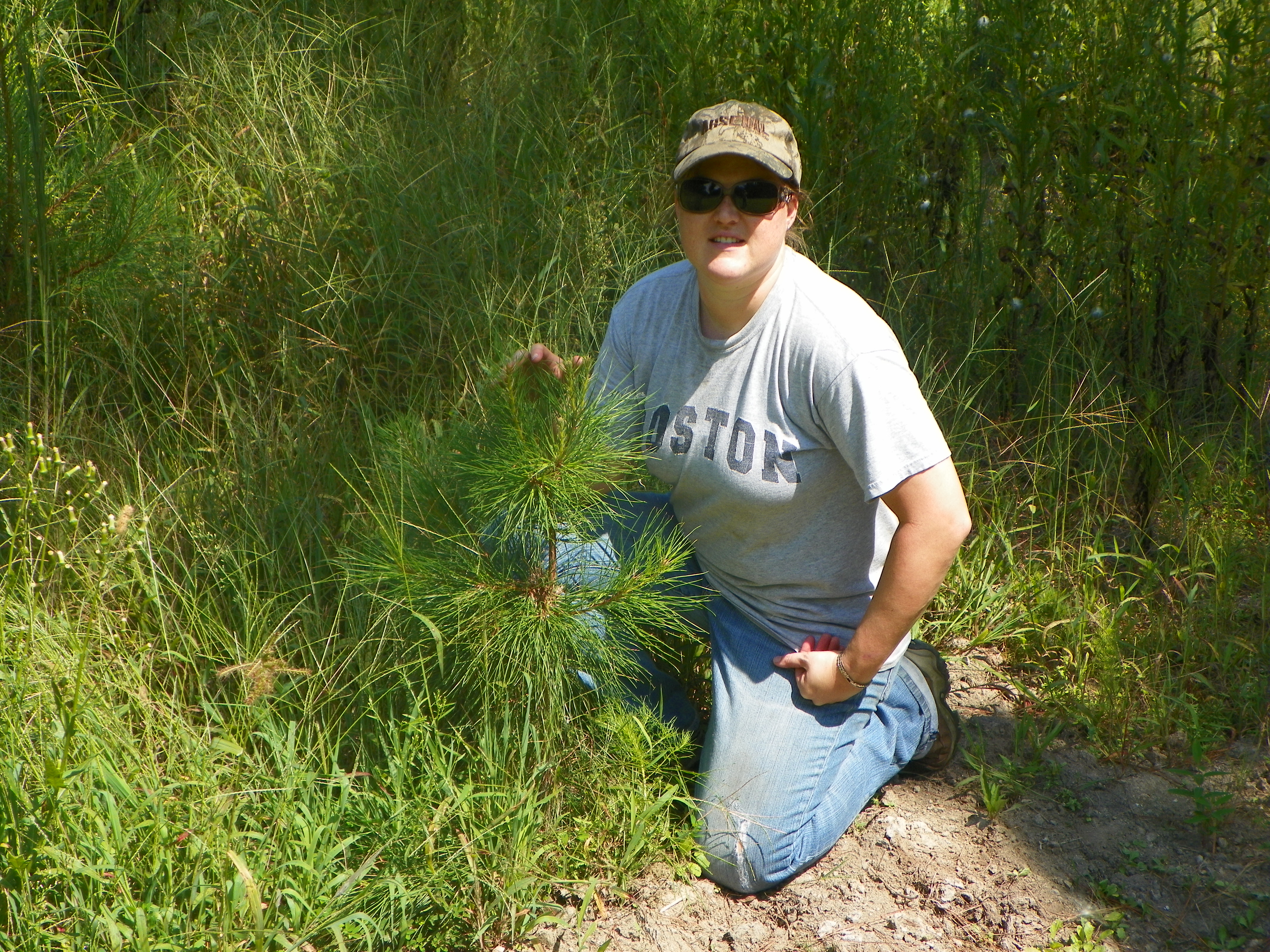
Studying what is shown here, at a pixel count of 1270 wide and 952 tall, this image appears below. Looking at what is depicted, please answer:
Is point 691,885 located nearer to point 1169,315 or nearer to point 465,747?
point 465,747

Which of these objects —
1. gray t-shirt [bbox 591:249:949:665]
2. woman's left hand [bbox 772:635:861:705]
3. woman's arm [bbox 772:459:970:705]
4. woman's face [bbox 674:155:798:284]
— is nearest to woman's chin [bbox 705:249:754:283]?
woman's face [bbox 674:155:798:284]

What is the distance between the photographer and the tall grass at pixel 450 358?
1.97m

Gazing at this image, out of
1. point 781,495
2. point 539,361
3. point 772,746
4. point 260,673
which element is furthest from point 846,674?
point 260,673

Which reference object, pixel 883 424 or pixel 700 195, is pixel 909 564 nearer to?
pixel 883 424

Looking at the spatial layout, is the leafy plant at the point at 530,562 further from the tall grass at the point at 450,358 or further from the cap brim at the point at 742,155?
the cap brim at the point at 742,155

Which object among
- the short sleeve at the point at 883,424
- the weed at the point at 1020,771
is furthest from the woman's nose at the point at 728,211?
the weed at the point at 1020,771

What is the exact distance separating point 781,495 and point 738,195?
0.57 metres

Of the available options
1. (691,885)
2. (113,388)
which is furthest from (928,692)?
(113,388)

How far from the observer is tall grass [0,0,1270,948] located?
1.97 meters

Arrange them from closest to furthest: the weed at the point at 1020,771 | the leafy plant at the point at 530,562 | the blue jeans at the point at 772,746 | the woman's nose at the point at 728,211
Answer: the leafy plant at the point at 530,562 → the woman's nose at the point at 728,211 → the blue jeans at the point at 772,746 → the weed at the point at 1020,771

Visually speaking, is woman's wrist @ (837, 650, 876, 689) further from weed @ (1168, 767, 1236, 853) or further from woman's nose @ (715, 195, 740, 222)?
woman's nose @ (715, 195, 740, 222)

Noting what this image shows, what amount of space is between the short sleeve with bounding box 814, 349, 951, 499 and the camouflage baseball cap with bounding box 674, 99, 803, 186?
401mm

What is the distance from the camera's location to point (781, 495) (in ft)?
6.88

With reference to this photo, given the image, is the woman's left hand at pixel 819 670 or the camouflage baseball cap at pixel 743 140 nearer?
the camouflage baseball cap at pixel 743 140
